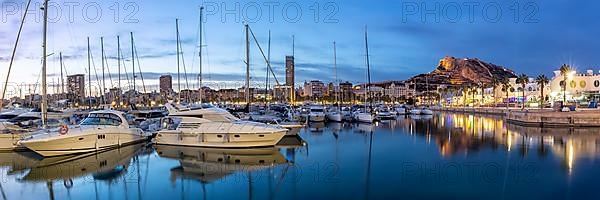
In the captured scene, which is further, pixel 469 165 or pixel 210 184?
pixel 469 165

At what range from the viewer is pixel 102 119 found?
70.5 feet

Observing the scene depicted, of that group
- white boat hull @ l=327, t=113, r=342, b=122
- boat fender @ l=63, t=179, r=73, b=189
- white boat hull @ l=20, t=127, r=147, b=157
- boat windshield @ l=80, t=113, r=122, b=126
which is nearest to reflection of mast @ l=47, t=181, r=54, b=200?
boat fender @ l=63, t=179, r=73, b=189

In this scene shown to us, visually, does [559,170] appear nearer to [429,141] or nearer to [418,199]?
[418,199]

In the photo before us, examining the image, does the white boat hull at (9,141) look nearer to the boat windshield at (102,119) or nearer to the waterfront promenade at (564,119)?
the boat windshield at (102,119)

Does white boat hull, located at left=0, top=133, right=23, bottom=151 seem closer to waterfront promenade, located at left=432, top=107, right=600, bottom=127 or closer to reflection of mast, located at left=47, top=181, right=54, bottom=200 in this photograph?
reflection of mast, located at left=47, top=181, right=54, bottom=200

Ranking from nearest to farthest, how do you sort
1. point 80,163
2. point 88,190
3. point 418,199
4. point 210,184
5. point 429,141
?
point 418,199 → point 88,190 → point 210,184 → point 80,163 → point 429,141

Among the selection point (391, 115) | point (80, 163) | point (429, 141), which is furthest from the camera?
point (391, 115)

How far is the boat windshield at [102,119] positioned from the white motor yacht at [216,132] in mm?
2341

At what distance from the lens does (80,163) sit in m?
17.6

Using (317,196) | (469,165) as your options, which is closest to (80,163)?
(317,196)

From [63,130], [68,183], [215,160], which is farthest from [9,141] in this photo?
[215,160]

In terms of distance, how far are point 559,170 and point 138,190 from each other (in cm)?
1505

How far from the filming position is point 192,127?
22406 millimetres

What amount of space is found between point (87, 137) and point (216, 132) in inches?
230
